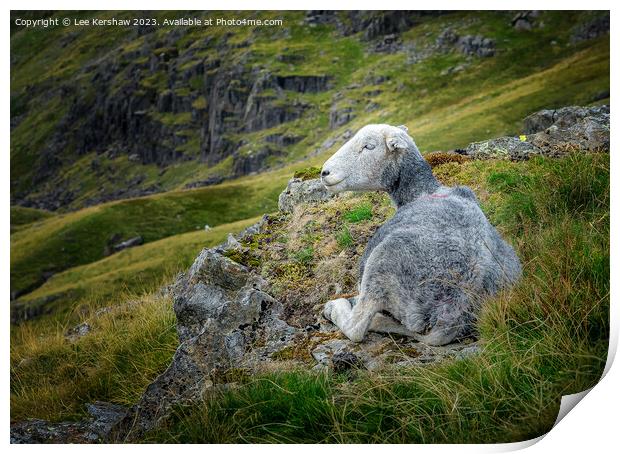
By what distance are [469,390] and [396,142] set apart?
2.38m

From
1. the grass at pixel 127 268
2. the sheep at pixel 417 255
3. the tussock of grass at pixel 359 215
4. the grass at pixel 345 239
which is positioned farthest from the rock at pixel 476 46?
the sheep at pixel 417 255

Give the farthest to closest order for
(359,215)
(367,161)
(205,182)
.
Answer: (205,182), (359,215), (367,161)

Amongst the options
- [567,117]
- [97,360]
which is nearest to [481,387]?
[97,360]

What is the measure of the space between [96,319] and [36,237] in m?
28.2

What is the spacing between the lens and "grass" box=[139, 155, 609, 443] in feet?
17.3

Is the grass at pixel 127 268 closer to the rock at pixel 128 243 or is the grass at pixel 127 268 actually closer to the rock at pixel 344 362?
the rock at pixel 128 243

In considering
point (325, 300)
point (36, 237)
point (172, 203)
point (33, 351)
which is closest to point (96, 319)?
point (33, 351)

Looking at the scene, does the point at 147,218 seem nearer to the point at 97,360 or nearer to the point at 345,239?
the point at 97,360

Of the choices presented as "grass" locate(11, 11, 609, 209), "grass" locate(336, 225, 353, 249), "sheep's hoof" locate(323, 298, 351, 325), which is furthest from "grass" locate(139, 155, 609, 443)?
"grass" locate(11, 11, 609, 209)

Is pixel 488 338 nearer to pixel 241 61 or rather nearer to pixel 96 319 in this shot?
pixel 96 319

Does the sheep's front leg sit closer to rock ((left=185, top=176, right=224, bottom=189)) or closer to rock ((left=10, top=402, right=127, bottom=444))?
rock ((left=10, top=402, right=127, bottom=444))

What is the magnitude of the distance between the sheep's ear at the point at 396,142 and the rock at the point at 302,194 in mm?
3136

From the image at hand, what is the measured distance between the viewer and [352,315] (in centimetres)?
592
